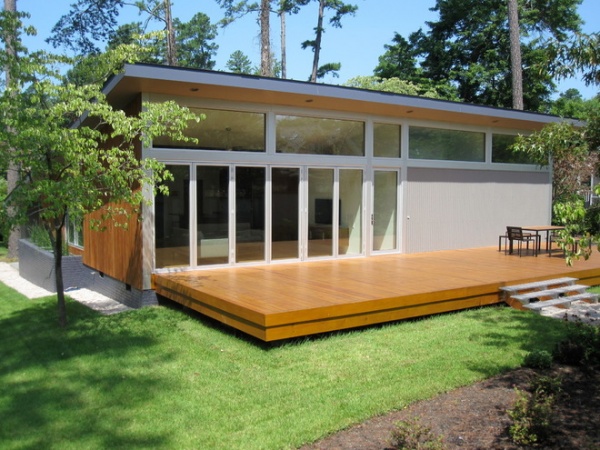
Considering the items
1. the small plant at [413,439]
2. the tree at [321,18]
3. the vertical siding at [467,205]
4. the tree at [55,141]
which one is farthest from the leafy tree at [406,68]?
the small plant at [413,439]

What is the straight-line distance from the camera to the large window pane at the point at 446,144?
1151 centimetres

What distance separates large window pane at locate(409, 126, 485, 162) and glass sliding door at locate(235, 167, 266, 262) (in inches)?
146

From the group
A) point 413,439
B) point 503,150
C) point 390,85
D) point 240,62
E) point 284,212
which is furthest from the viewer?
point 240,62

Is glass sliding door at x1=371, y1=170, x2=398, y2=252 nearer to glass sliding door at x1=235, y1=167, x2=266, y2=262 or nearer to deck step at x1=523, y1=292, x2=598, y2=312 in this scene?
glass sliding door at x1=235, y1=167, x2=266, y2=262

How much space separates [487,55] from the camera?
25328 mm

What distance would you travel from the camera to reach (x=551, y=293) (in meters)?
8.25

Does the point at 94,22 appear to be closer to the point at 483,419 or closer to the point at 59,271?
the point at 59,271

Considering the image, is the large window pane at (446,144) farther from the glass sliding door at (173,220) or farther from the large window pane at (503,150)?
the glass sliding door at (173,220)

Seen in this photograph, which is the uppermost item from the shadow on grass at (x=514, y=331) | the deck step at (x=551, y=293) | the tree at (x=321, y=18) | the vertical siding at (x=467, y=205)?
the tree at (x=321, y=18)

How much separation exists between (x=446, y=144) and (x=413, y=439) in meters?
9.45

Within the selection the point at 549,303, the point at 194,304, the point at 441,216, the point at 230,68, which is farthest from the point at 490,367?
the point at 230,68

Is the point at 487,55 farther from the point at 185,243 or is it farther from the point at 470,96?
the point at 185,243

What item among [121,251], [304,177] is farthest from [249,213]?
[121,251]

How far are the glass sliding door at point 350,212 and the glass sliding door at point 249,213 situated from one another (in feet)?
5.72
